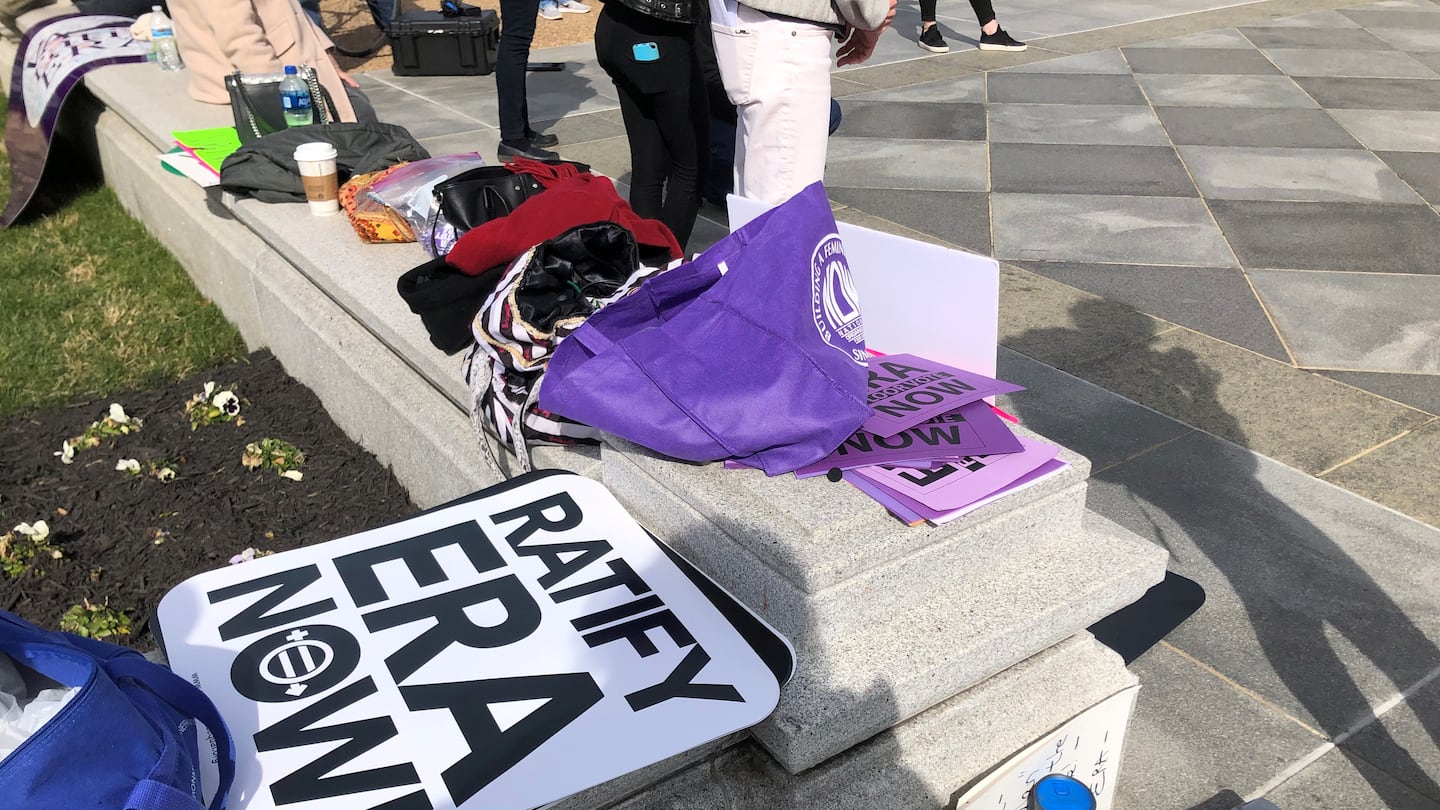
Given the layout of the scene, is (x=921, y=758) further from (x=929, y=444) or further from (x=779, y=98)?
(x=779, y=98)

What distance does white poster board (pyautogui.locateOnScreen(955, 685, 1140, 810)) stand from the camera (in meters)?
1.91

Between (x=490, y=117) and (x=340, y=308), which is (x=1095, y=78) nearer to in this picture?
(x=490, y=117)

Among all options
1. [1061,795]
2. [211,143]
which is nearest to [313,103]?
[211,143]

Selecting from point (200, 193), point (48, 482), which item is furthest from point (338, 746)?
point (200, 193)

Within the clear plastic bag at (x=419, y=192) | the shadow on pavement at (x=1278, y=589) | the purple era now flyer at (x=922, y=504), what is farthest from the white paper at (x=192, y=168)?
the purple era now flyer at (x=922, y=504)

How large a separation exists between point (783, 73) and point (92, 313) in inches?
136

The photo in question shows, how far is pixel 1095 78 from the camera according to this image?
8.74 meters

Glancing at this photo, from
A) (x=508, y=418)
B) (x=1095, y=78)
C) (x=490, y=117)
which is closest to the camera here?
(x=508, y=418)

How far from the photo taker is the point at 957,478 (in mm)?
2186

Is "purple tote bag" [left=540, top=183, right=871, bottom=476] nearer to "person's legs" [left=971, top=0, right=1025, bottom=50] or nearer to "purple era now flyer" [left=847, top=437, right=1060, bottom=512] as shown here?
"purple era now flyer" [left=847, top=437, right=1060, bottom=512]

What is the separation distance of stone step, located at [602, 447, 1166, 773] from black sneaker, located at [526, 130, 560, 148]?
488 centimetres

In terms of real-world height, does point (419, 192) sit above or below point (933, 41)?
above

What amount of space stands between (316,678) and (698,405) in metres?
0.80

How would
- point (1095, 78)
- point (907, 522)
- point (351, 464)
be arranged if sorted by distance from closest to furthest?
point (907, 522) → point (351, 464) → point (1095, 78)
